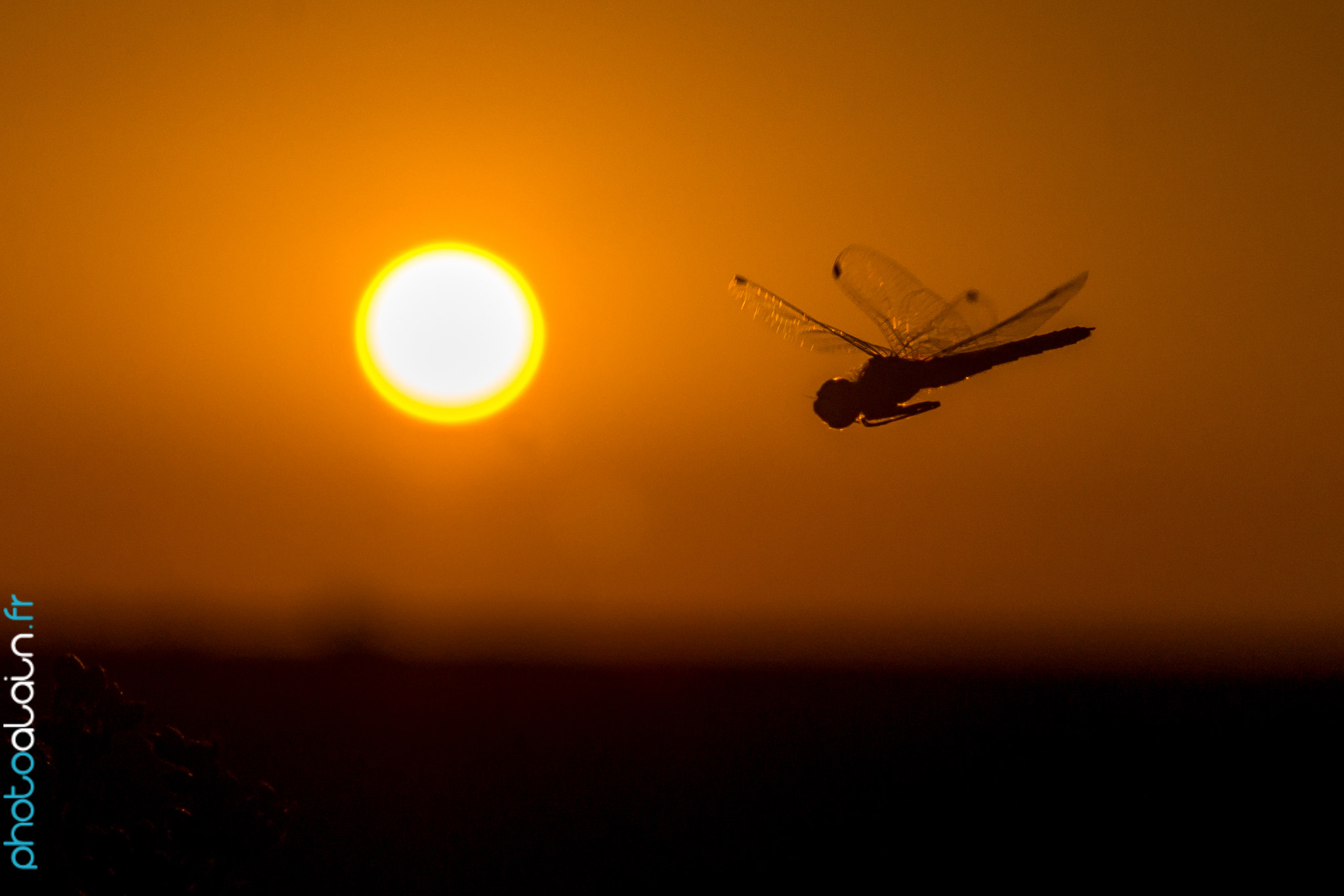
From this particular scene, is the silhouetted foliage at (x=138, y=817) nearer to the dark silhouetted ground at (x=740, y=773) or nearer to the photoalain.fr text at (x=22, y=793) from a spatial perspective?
the photoalain.fr text at (x=22, y=793)

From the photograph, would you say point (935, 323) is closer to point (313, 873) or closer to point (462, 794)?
point (313, 873)

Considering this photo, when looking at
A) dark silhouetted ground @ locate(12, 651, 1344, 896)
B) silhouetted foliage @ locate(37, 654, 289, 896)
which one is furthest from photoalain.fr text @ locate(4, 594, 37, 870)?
dark silhouetted ground @ locate(12, 651, 1344, 896)

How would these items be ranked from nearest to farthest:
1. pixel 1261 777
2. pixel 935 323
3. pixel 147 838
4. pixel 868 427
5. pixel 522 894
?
pixel 147 838, pixel 868 427, pixel 935 323, pixel 522 894, pixel 1261 777

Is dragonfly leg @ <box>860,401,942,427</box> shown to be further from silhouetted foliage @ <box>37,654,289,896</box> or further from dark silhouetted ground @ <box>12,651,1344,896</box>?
dark silhouetted ground @ <box>12,651,1344,896</box>

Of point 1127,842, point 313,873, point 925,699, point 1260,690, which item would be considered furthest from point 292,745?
point 1260,690

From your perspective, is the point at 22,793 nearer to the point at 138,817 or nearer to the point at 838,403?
the point at 138,817

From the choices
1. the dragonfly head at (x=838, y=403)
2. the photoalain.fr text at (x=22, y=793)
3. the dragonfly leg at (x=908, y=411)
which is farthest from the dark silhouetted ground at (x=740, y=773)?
the dragonfly leg at (x=908, y=411)

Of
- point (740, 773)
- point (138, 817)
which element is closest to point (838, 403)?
point (138, 817)
